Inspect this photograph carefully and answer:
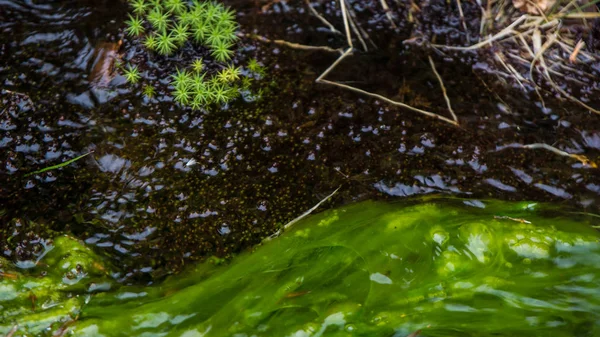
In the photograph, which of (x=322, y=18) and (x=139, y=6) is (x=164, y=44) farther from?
(x=322, y=18)

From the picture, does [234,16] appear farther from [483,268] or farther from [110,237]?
[483,268]

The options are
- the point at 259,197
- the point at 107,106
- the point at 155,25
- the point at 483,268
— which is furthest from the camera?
the point at 155,25

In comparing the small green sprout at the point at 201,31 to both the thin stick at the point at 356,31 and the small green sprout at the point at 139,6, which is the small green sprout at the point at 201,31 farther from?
the thin stick at the point at 356,31

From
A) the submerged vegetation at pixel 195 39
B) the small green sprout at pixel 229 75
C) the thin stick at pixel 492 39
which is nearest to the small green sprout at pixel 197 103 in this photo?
the submerged vegetation at pixel 195 39

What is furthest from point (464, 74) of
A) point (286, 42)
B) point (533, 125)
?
point (286, 42)

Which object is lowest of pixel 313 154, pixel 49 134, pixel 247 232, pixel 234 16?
pixel 247 232

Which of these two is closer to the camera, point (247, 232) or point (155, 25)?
point (247, 232)
